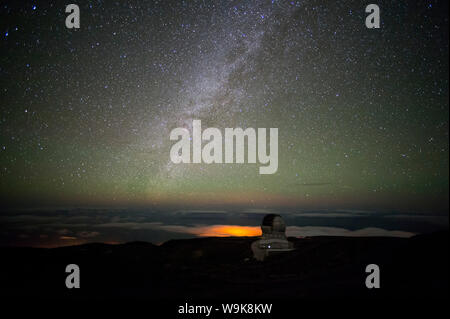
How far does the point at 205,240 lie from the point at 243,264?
4745 millimetres

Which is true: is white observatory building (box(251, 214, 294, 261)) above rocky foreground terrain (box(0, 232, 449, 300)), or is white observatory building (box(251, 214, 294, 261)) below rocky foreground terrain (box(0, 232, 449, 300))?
above

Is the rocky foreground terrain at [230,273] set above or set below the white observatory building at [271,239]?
below

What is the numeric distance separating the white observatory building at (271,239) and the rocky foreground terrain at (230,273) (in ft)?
1.00

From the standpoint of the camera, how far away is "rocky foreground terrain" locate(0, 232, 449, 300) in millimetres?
11508

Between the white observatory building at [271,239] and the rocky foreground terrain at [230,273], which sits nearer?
the rocky foreground terrain at [230,273]

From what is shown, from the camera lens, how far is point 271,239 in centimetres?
1309

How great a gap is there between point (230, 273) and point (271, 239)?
82.0 inches

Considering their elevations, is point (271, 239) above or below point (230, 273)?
above

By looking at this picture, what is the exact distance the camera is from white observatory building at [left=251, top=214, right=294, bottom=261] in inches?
507

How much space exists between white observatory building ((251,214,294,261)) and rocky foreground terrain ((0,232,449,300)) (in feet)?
1.00

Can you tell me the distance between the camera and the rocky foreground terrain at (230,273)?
11.5 m

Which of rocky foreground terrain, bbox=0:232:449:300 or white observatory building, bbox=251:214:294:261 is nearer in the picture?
rocky foreground terrain, bbox=0:232:449:300

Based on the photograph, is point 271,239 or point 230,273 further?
point 271,239
